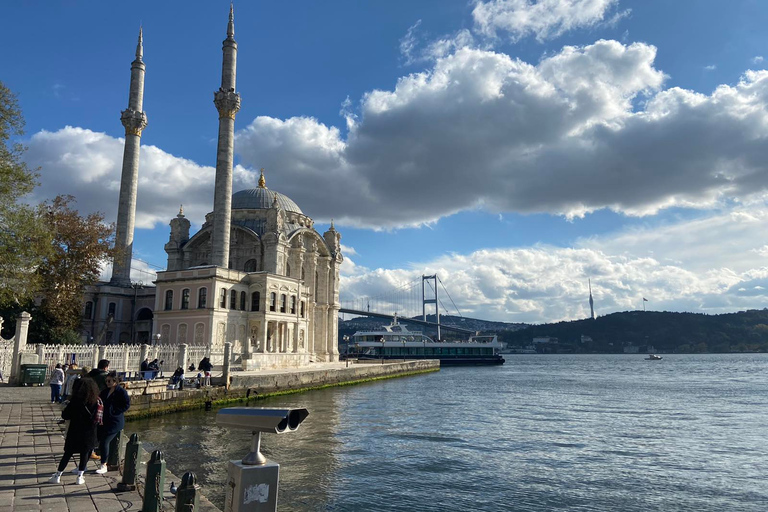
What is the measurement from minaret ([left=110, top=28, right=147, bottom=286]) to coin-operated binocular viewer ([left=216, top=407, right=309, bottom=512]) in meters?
42.5

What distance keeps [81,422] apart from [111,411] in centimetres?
55

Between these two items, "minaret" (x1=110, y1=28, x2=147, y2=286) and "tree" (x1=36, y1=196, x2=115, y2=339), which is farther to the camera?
"minaret" (x1=110, y1=28, x2=147, y2=286)

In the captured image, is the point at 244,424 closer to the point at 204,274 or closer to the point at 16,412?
the point at 16,412

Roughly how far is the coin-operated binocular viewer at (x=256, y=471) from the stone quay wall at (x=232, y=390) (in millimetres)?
16046

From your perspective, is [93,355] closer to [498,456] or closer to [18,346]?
[18,346]

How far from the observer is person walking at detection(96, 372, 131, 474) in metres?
8.55

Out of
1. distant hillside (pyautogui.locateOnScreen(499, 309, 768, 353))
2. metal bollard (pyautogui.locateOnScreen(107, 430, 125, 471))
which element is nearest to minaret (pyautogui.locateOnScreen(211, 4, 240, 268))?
metal bollard (pyautogui.locateOnScreen(107, 430, 125, 471))

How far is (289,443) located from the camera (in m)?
16.4

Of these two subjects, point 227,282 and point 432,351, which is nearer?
point 227,282

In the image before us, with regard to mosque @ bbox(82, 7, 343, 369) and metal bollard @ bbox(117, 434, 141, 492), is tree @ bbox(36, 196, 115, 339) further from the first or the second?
metal bollard @ bbox(117, 434, 141, 492)

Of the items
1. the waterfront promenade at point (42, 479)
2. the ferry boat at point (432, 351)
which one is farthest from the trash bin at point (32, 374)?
the ferry boat at point (432, 351)

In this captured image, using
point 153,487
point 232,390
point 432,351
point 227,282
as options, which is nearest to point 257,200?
point 227,282

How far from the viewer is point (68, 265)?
35.7 m

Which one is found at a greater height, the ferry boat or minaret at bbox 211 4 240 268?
minaret at bbox 211 4 240 268
